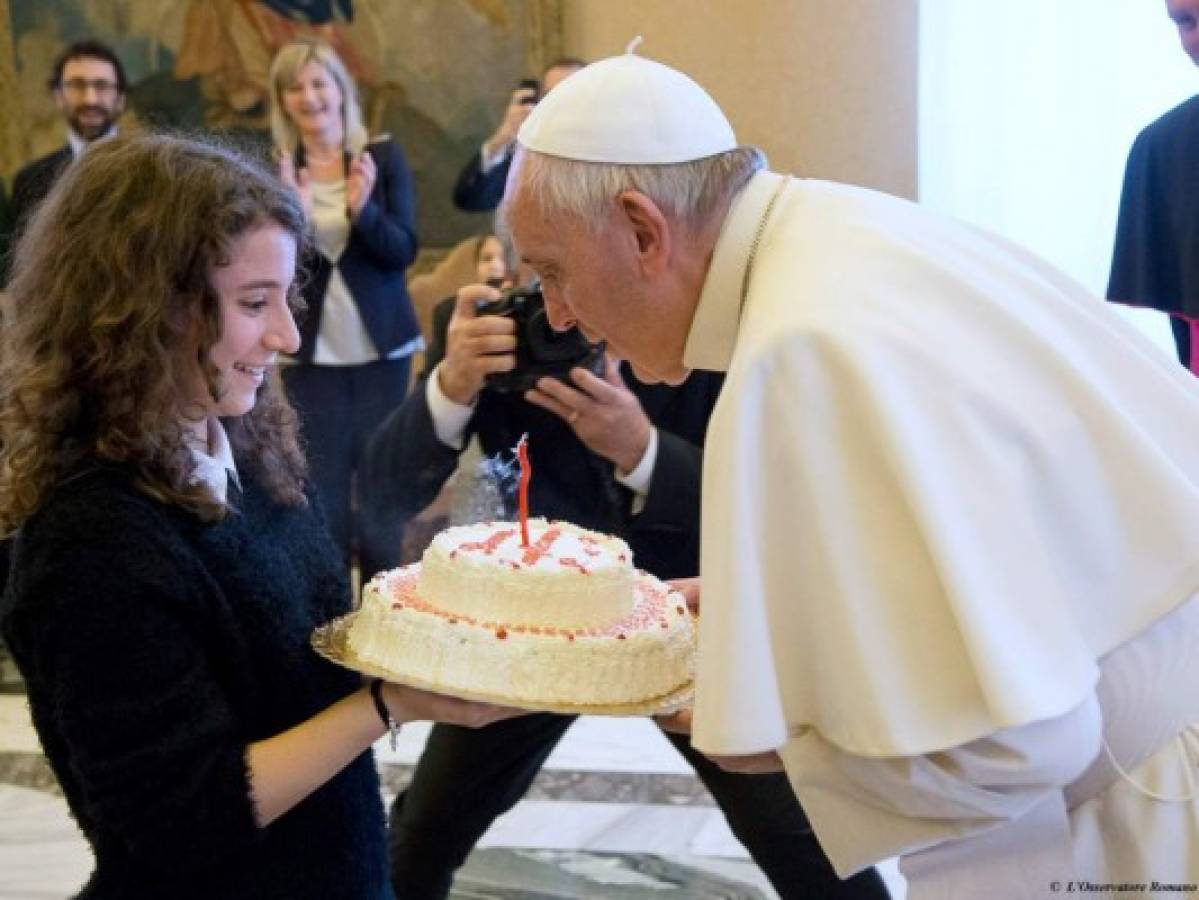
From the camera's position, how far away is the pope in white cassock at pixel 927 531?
166 cm

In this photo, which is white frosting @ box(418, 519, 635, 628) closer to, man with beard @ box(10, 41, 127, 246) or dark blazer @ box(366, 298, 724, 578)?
dark blazer @ box(366, 298, 724, 578)

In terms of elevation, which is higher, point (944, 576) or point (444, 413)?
point (944, 576)

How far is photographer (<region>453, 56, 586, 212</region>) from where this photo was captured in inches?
222

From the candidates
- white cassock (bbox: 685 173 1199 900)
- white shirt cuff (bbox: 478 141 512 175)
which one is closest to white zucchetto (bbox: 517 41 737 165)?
white cassock (bbox: 685 173 1199 900)

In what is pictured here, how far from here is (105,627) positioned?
1.83 meters

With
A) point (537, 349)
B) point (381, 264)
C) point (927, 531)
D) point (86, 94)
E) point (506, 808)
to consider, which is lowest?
point (506, 808)

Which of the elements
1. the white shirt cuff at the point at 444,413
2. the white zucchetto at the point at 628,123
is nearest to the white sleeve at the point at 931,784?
the white zucchetto at the point at 628,123

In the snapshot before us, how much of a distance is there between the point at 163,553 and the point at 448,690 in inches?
16.6

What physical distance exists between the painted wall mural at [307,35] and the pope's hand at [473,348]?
4.14 meters

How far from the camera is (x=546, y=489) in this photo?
3.04 m

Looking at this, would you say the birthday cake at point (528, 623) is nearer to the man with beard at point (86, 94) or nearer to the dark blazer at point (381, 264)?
the dark blazer at point (381, 264)

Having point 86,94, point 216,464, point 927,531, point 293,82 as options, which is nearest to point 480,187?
point 293,82

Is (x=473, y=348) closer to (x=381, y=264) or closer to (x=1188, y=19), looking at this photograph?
(x=1188, y=19)

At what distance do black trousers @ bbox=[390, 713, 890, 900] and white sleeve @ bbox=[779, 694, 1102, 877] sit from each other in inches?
39.6
